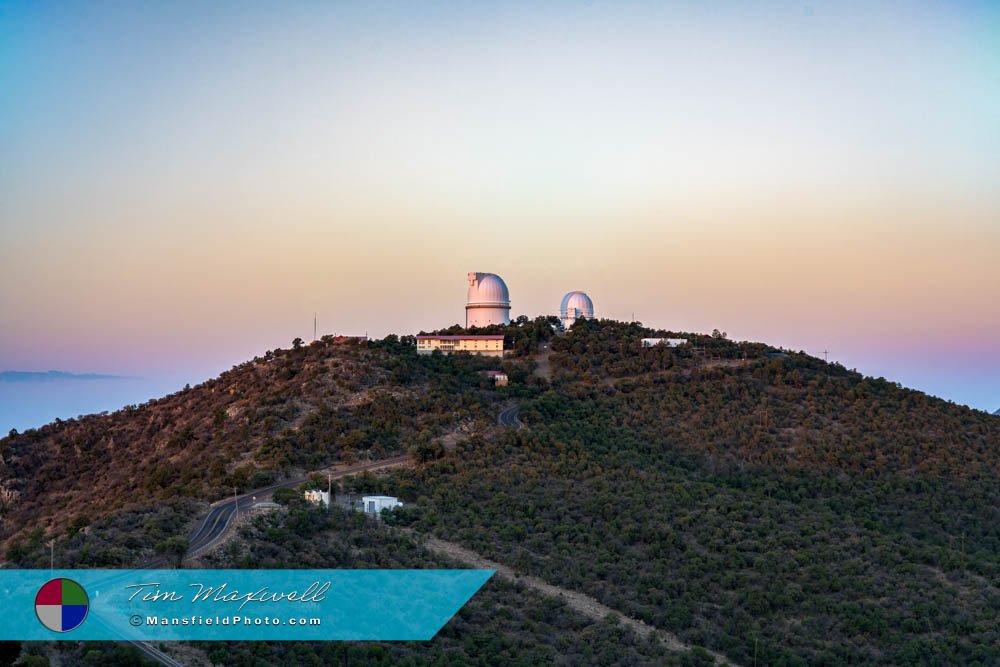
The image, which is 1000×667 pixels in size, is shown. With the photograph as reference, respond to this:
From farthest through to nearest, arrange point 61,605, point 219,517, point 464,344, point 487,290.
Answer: point 487,290
point 464,344
point 219,517
point 61,605

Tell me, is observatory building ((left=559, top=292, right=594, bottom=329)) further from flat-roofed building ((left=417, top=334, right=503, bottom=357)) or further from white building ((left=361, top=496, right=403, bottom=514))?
white building ((left=361, top=496, right=403, bottom=514))

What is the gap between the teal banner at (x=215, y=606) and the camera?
2662 centimetres

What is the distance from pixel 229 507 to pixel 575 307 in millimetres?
55558

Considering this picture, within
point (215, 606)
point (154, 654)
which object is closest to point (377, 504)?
point (215, 606)

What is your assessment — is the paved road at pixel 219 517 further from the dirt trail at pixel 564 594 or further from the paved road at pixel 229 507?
the dirt trail at pixel 564 594

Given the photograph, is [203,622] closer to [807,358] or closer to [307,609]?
[307,609]

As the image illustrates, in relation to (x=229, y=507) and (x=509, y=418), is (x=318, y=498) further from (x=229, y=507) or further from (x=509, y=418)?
(x=509, y=418)

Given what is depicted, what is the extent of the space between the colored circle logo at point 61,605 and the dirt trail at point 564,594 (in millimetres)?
17055

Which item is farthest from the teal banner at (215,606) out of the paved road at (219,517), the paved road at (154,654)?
the paved road at (219,517)

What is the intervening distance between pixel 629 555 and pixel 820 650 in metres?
10.1

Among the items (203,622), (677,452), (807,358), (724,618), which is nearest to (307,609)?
(203,622)

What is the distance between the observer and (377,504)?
45562 millimetres

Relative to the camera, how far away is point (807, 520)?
50.0 metres

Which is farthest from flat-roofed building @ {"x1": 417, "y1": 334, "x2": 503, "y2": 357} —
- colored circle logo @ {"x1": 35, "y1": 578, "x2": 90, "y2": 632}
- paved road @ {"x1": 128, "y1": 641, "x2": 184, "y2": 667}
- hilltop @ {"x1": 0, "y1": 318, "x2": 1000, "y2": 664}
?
colored circle logo @ {"x1": 35, "y1": 578, "x2": 90, "y2": 632}
